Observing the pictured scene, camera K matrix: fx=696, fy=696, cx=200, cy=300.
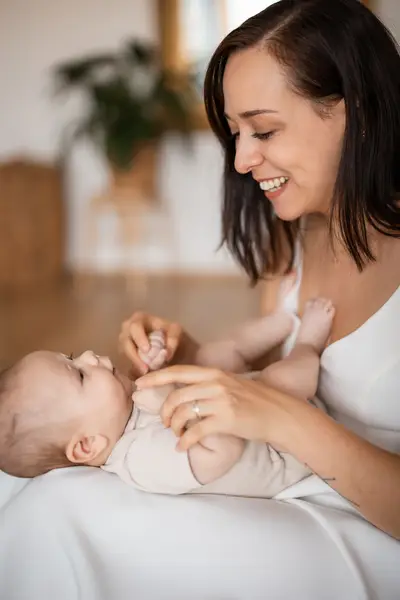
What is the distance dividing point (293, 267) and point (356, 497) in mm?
605

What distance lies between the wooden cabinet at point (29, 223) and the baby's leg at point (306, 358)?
3858mm

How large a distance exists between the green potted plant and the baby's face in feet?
11.6

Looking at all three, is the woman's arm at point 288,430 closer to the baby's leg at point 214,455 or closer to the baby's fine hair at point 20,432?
the baby's leg at point 214,455

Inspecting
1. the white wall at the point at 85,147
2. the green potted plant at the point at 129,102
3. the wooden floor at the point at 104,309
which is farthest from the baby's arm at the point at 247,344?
the white wall at the point at 85,147

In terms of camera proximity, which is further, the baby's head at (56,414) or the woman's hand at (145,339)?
the woman's hand at (145,339)

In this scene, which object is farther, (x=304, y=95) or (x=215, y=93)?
(x=215, y=93)

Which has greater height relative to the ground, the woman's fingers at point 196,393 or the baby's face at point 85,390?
the woman's fingers at point 196,393

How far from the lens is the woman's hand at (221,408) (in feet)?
2.84

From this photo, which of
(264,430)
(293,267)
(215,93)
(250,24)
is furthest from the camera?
(293,267)

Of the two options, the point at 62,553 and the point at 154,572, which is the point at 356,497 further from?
the point at 62,553

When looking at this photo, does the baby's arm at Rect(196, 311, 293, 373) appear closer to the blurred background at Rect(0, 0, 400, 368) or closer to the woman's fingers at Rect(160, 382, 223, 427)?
the woman's fingers at Rect(160, 382, 223, 427)

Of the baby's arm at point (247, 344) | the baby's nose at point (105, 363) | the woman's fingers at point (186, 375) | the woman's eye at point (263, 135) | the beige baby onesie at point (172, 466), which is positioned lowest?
the beige baby onesie at point (172, 466)

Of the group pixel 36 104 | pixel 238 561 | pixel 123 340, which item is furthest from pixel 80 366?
pixel 36 104

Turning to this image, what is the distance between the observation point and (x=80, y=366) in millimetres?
1127
